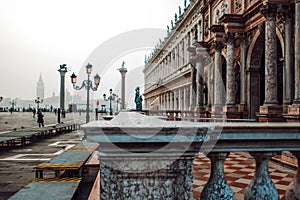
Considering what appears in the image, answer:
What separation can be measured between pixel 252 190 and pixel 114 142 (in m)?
1.13

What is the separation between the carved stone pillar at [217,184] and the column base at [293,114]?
742 centimetres

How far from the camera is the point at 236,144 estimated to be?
2.15 m

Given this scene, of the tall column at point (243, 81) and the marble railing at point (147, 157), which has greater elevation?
the tall column at point (243, 81)

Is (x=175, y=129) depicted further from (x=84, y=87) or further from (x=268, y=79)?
(x=84, y=87)

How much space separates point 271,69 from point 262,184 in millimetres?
8715

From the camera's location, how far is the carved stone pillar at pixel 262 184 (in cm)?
213

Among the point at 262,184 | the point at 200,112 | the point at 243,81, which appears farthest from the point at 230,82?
the point at 262,184

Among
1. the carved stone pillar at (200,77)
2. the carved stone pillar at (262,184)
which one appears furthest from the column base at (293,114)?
the carved stone pillar at (200,77)

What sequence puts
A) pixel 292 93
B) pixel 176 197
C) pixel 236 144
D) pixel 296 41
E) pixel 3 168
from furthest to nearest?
pixel 292 93, pixel 296 41, pixel 3 168, pixel 236 144, pixel 176 197

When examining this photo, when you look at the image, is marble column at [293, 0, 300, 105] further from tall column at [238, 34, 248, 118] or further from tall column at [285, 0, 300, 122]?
tall column at [238, 34, 248, 118]

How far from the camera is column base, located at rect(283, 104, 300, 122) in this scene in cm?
861

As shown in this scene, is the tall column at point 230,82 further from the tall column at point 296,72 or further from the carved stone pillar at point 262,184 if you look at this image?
the carved stone pillar at point 262,184

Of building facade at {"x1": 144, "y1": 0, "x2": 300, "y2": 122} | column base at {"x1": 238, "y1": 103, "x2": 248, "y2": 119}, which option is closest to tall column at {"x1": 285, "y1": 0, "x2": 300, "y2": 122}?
building facade at {"x1": 144, "y1": 0, "x2": 300, "y2": 122}

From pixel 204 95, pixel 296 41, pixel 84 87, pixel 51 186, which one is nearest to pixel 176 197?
pixel 51 186
